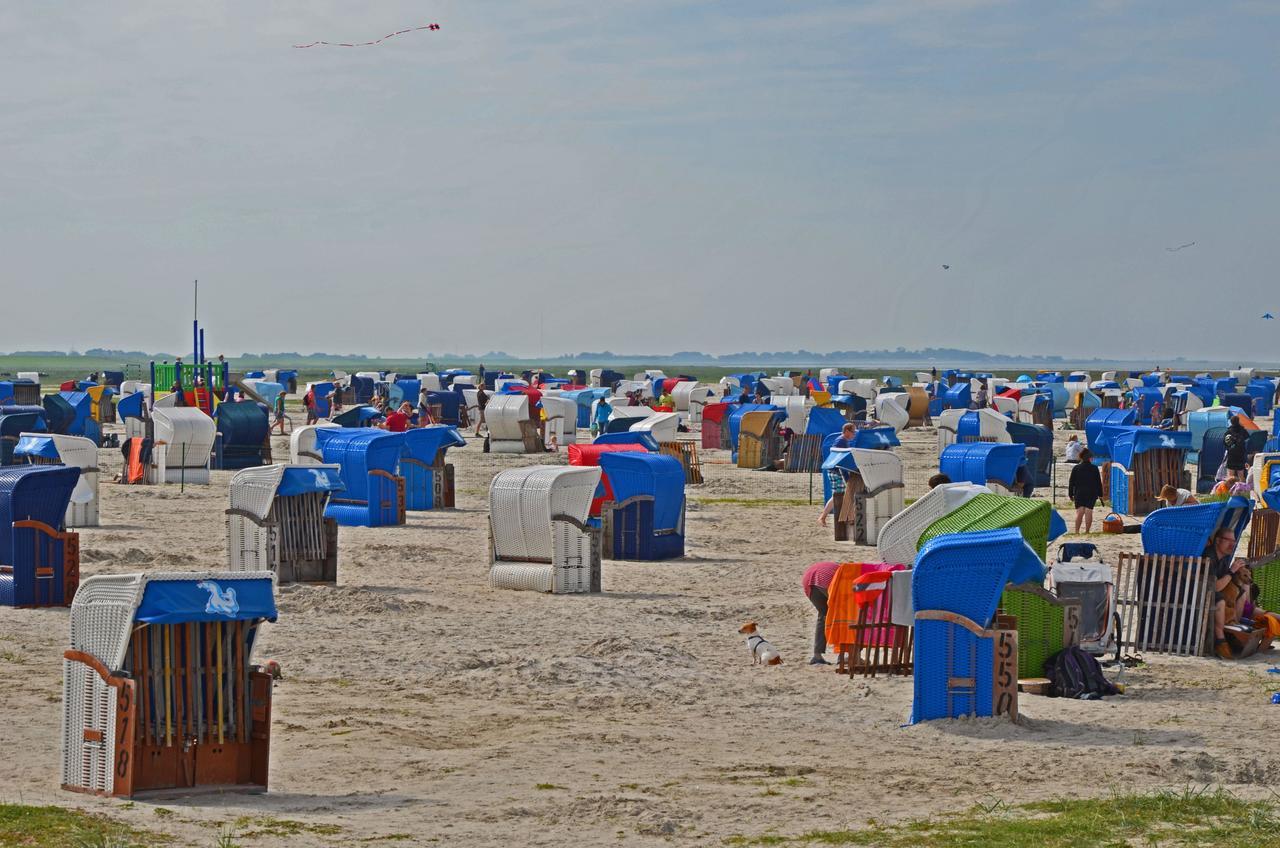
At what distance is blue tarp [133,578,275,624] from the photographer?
1002 cm

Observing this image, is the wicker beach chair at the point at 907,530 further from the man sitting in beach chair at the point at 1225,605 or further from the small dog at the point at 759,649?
the man sitting in beach chair at the point at 1225,605

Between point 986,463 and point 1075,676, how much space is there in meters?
14.6

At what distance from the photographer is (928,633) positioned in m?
12.6

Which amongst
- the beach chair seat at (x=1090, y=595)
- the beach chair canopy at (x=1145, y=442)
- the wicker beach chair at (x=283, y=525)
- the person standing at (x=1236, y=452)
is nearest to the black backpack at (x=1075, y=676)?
the beach chair seat at (x=1090, y=595)

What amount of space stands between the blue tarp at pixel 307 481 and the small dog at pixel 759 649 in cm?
617

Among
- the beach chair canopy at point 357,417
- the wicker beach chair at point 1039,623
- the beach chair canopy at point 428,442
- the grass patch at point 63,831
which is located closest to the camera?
the grass patch at point 63,831

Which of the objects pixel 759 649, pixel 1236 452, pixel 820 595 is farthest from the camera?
pixel 1236 452

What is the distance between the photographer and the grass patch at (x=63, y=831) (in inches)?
336

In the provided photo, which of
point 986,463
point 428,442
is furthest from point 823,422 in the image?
point 986,463

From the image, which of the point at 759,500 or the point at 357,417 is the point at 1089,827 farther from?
the point at 357,417

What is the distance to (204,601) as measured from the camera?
1016 cm

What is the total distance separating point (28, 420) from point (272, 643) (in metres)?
24.2

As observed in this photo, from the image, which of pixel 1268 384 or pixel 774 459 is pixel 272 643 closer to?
pixel 774 459

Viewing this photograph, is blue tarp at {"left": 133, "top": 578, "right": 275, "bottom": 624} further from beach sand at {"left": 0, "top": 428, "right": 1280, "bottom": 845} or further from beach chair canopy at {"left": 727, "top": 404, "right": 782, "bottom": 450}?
beach chair canopy at {"left": 727, "top": 404, "right": 782, "bottom": 450}
